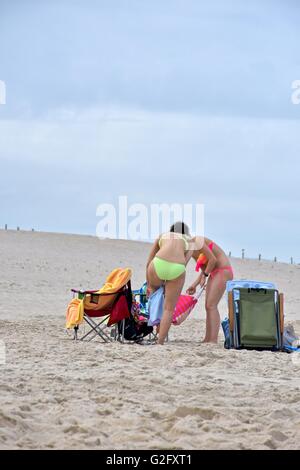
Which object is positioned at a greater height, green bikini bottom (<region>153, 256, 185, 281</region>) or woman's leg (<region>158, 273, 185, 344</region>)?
green bikini bottom (<region>153, 256, 185, 281</region>)

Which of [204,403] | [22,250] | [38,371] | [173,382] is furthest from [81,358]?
[22,250]

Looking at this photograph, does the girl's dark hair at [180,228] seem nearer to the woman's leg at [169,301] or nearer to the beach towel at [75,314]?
the woman's leg at [169,301]

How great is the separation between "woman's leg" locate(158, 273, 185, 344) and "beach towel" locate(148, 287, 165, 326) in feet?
0.48

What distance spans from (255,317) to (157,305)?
1022mm

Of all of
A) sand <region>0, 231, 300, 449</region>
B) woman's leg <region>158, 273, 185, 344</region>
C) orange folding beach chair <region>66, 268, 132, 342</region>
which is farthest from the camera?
orange folding beach chair <region>66, 268, 132, 342</region>

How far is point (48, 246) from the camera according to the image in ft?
119

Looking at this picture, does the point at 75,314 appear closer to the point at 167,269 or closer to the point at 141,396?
the point at 167,269

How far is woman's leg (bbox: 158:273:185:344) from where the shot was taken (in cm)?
940

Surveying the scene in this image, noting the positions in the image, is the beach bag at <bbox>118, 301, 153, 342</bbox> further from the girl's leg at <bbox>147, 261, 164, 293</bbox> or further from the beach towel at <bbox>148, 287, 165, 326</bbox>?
the girl's leg at <bbox>147, 261, 164, 293</bbox>

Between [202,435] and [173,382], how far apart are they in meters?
1.70

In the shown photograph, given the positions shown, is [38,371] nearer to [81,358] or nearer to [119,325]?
[81,358]

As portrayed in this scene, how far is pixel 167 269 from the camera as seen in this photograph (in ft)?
31.0

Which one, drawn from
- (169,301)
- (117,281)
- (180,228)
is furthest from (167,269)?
(117,281)
